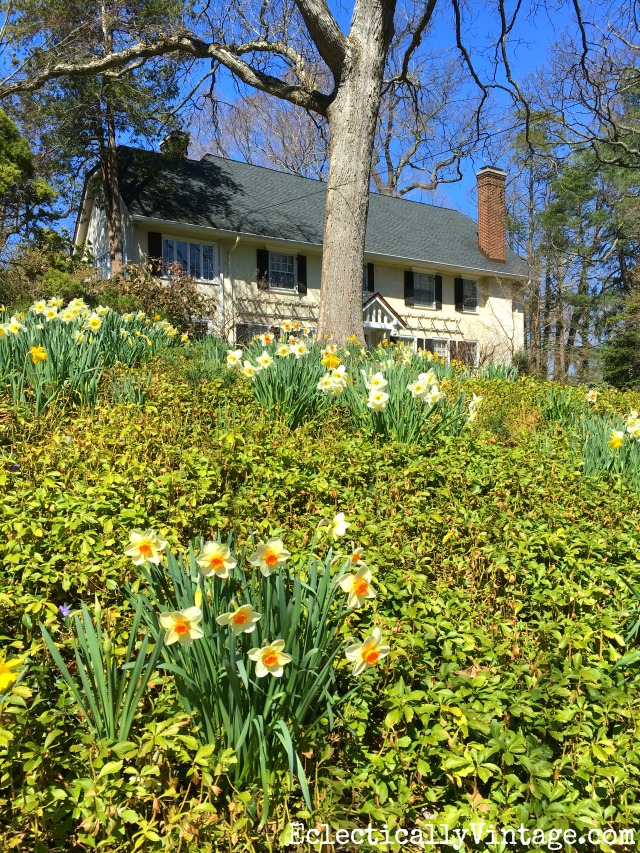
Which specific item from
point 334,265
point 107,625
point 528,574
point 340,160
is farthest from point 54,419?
point 340,160

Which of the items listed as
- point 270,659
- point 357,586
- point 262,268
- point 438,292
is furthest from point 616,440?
point 438,292

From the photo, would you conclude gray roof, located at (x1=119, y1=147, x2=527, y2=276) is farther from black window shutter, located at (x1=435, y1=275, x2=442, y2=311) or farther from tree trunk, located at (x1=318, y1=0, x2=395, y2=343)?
tree trunk, located at (x1=318, y1=0, x2=395, y2=343)

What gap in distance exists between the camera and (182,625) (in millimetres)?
1531

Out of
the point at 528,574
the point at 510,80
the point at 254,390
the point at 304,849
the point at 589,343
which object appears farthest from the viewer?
the point at 589,343

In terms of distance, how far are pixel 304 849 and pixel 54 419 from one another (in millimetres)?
2921

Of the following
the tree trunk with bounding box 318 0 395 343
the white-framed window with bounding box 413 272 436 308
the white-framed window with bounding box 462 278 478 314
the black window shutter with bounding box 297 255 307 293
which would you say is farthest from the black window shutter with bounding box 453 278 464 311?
the tree trunk with bounding box 318 0 395 343

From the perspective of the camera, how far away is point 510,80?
32.9 feet

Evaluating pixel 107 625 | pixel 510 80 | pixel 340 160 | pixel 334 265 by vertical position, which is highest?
pixel 510 80

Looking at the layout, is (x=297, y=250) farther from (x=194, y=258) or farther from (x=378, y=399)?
(x=378, y=399)

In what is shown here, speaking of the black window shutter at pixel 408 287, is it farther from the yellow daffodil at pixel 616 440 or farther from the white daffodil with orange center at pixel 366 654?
the white daffodil with orange center at pixel 366 654

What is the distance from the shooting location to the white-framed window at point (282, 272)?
18.5 metres

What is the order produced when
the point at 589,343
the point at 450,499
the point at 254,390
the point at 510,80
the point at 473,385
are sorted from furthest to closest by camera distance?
1. the point at 589,343
2. the point at 510,80
3. the point at 473,385
4. the point at 254,390
5. the point at 450,499

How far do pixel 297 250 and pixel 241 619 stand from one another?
716 inches

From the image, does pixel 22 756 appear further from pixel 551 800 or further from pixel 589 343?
pixel 589 343
